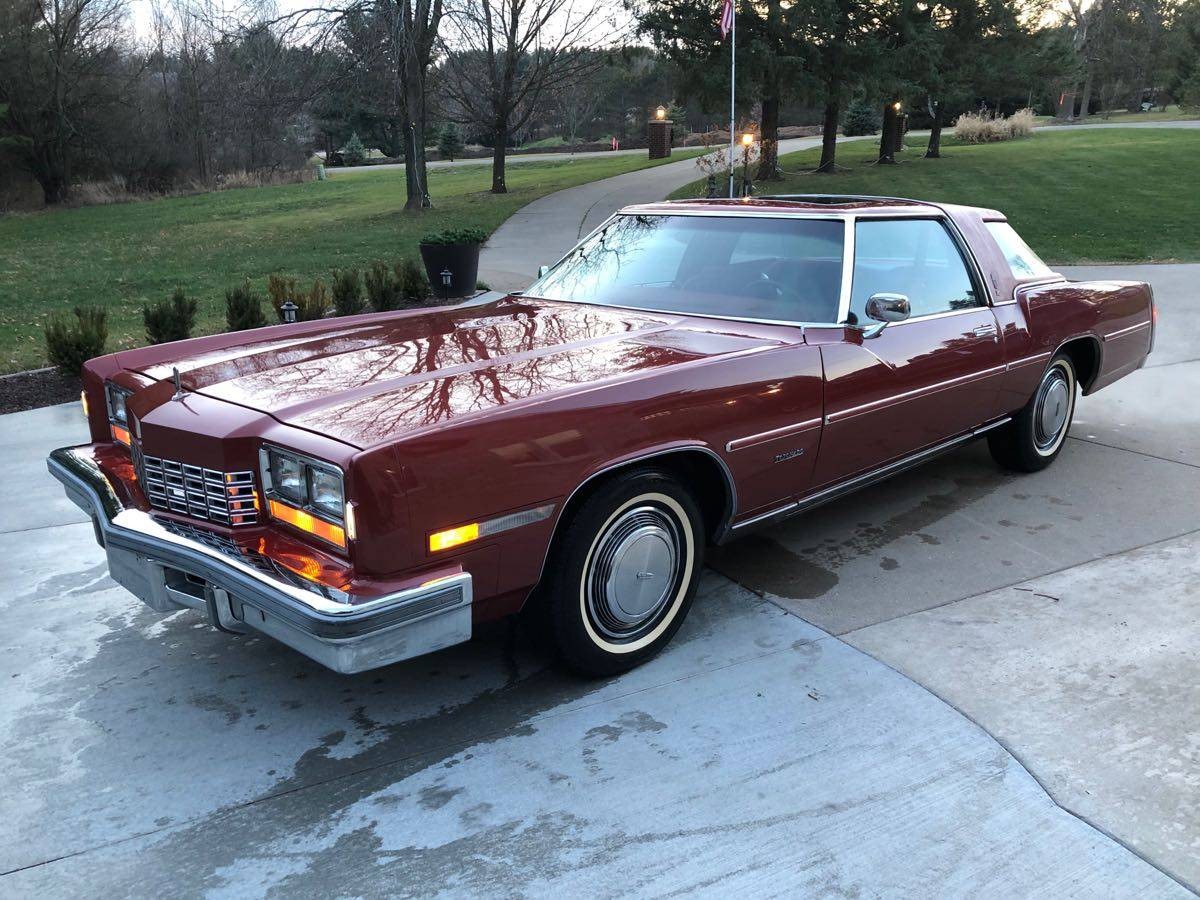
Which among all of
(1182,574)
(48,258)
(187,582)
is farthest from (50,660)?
(48,258)

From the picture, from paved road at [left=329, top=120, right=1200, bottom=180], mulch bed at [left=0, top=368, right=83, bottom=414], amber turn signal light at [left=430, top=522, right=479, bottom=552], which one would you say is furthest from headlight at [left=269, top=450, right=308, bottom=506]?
paved road at [left=329, top=120, right=1200, bottom=180]

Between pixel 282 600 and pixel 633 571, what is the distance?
1142 mm

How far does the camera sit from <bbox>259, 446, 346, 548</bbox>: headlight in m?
2.60

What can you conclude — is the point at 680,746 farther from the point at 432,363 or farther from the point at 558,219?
the point at 558,219

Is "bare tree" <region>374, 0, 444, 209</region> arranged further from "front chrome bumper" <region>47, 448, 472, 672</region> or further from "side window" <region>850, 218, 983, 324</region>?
"front chrome bumper" <region>47, 448, 472, 672</region>

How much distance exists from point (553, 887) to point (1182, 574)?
3119 millimetres

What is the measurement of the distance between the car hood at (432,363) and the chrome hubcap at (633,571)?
491mm

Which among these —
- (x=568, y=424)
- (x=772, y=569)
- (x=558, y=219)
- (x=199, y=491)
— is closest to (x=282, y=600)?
(x=199, y=491)

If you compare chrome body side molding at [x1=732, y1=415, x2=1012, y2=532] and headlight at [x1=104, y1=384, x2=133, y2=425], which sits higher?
headlight at [x1=104, y1=384, x2=133, y2=425]

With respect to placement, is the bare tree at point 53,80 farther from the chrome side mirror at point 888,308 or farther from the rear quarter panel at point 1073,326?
the chrome side mirror at point 888,308

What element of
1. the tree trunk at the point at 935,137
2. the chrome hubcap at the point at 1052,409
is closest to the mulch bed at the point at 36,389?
the chrome hubcap at the point at 1052,409

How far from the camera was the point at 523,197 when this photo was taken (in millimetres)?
21984

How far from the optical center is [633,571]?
3.18 metres

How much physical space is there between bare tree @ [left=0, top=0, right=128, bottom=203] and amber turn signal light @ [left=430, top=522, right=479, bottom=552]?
121ft
